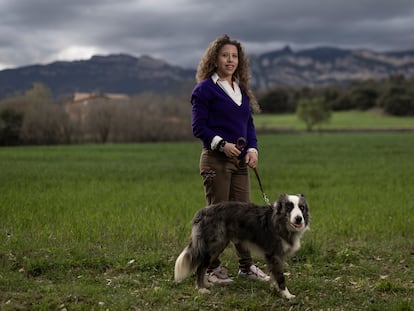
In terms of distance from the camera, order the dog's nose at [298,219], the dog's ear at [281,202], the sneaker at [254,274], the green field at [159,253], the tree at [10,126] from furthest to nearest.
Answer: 1. the tree at [10,126]
2. the sneaker at [254,274]
3. the green field at [159,253]
4. the dog's ear at [281,202]
5. the dog's nose at [298,219]

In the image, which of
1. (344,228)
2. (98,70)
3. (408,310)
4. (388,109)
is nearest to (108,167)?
(344,228)

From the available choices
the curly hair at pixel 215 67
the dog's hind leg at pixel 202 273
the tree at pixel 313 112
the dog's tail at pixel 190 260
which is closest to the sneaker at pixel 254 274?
the dog's hind leg at pixel 202 273

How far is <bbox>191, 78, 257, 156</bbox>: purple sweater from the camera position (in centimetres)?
664

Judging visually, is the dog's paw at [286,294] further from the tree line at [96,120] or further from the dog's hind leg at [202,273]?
the tree line at [96,120]

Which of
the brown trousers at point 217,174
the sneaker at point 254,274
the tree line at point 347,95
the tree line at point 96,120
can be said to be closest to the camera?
the brown trousers at point 217,174

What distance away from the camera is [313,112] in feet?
273

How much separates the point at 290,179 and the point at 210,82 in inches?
538

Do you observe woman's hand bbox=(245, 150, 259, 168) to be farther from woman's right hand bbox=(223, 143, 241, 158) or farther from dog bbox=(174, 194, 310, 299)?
dog bbox=(174, 194, 310, 299)

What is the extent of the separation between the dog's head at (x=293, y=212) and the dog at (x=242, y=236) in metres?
0.01

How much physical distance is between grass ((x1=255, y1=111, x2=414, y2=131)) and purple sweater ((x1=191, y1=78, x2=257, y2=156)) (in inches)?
A: 2694

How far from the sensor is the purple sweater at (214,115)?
21.8ft

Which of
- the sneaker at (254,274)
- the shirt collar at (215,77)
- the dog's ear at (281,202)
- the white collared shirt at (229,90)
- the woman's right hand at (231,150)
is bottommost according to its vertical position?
the sneaker at (254,274)

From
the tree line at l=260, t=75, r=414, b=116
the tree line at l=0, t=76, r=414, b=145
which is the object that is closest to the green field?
the tree line at l=0, t=76, r=414, b=145

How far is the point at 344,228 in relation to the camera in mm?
10086
